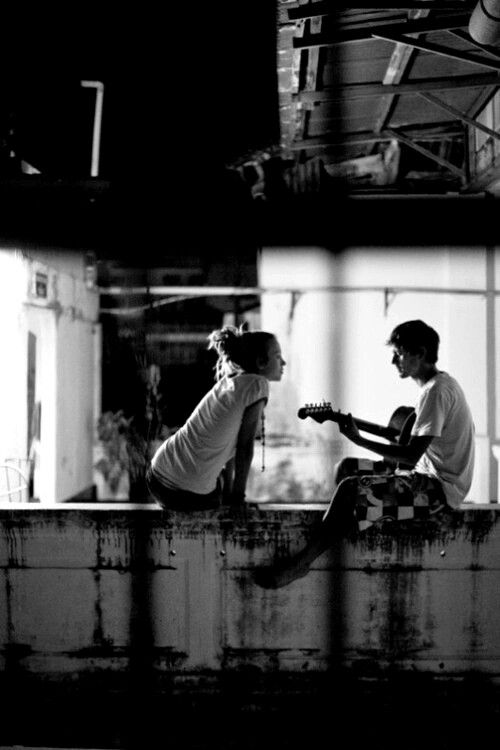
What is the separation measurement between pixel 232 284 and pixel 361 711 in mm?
5344

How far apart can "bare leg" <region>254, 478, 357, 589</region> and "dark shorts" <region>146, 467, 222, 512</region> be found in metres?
0.49

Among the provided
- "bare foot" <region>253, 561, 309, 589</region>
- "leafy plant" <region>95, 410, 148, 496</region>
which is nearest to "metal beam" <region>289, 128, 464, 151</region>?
"bare foot" <region>253, 561, 309, 589</region>

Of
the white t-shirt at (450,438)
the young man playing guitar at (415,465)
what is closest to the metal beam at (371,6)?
the young man playing guitar at (415,465)

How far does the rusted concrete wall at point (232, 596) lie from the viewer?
372cm

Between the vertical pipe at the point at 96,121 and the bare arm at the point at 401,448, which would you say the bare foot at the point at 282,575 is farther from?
the vertical pipe at the point at 96,121

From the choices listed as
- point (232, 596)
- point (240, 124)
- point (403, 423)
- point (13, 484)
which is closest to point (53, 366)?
point (13, 484)

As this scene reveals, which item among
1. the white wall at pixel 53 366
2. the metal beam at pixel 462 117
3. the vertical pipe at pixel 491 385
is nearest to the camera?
the metal beam at pixel 462 117

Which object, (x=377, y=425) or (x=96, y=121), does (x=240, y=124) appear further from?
(x=377, y=425)

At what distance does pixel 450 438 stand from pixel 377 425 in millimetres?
552

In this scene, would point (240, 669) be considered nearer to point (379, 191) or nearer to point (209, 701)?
point (209, 701)

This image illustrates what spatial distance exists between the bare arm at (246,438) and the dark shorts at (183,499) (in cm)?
17

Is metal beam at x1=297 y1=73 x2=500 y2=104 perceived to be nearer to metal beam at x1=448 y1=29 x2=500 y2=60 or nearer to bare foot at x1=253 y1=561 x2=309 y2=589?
metal beam at x1=448 y1=29 x2=500 y2=60

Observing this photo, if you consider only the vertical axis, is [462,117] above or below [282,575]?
above

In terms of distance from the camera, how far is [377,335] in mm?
7016
